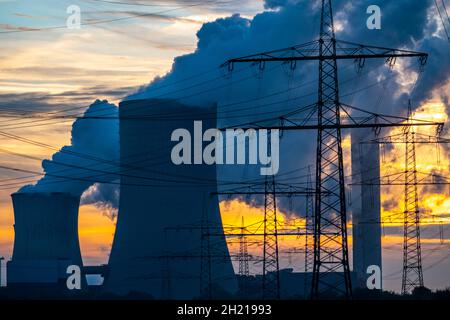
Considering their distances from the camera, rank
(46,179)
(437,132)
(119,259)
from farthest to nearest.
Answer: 1. (46,179)
2. (119,259)
3. (437,132)

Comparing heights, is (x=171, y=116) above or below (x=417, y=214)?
above

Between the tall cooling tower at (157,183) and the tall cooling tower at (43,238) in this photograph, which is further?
the tall cooling tower at (43,238)

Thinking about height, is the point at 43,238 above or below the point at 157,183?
below

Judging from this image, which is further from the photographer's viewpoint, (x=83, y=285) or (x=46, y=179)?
(x=83, y=285)

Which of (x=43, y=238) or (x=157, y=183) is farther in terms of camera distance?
(x=43, y=238)

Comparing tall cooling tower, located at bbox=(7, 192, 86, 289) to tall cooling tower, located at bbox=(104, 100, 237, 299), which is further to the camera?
tall cooling tower, located at bbox=(7, 192, 86, 289)

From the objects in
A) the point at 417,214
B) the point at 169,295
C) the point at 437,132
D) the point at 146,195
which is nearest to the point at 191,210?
the point at 146,195
